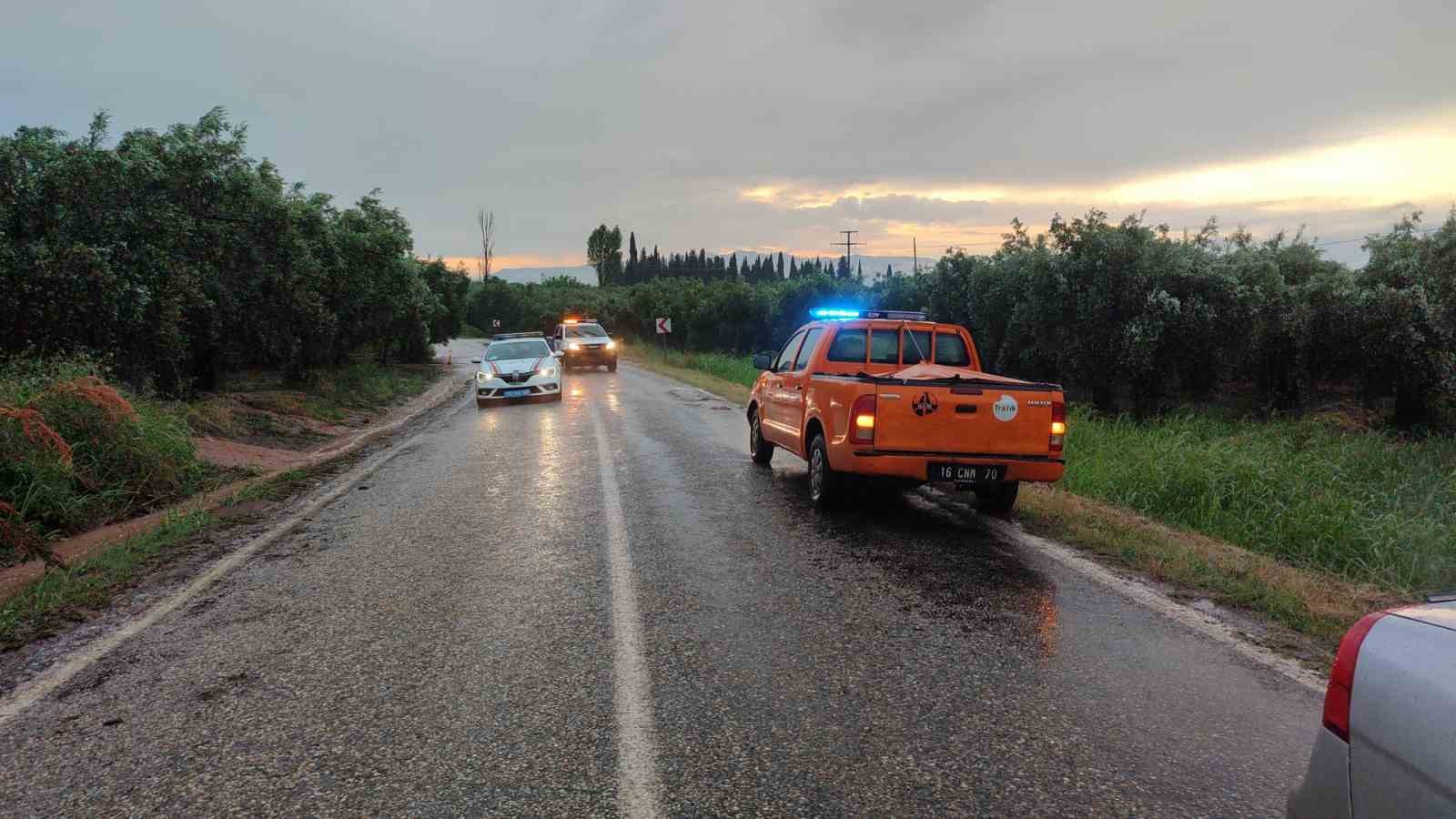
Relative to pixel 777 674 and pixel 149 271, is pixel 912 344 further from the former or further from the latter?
pixel 149 271

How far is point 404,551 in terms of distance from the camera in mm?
6859

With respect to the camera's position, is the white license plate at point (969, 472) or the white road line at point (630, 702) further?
the white license plate at point (969, 472)

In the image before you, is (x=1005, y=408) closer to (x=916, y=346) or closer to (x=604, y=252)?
(x=916, y=346)

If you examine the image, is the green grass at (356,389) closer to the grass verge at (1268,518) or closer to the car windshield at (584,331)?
the car windshield at (584,331)

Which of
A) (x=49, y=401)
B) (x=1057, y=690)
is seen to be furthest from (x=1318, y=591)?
(x=49, y=401)

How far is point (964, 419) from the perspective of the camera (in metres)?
7.41

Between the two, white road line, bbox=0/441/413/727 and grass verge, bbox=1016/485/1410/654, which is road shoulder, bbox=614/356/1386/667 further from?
white road line, bbox=0/441/413/727

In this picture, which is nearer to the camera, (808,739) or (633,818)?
(633,818)

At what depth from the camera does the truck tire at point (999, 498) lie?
8336mm

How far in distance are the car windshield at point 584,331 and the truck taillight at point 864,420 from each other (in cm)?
2676

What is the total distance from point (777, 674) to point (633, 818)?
1.42 metres

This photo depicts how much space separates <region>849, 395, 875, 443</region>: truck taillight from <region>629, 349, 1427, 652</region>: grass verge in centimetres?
174

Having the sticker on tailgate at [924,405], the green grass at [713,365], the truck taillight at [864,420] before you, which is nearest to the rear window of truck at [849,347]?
A: the truck taillight at [864,420]

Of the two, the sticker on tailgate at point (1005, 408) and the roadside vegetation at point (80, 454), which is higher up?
the sticker on tailgate at point (1005, 408)
